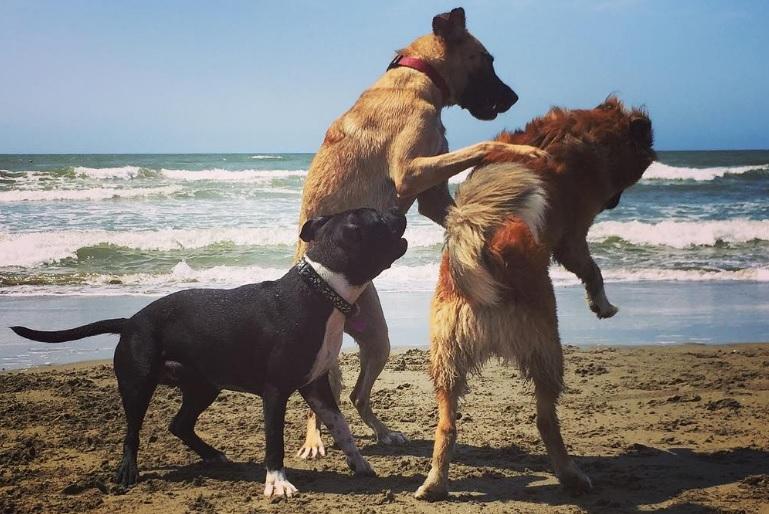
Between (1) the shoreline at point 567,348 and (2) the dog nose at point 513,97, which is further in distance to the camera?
(1) the shoreline at point 567,348

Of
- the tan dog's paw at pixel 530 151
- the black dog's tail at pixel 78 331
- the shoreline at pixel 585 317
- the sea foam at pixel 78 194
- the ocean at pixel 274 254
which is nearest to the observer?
the tan dog's paw at pixel 530 151

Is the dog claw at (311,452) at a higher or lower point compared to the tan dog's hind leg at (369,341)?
lower

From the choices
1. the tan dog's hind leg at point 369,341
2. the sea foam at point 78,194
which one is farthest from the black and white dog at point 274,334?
the sea foam at point 78,194

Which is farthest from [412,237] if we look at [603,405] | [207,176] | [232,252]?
[207,176]

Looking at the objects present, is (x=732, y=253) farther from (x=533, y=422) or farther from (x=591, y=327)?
(x=533, y=422)

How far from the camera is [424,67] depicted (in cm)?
453

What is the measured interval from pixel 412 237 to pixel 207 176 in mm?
19261

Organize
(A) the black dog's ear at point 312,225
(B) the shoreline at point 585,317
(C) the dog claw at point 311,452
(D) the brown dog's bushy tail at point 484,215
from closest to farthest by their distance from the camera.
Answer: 1. (D) the brown dog's bushy tail at point 484,215
2. (A) the black dog's ear at point 312,225
3. (C) the dog claw at point 311,452
4. (B) the shoreline at point 585,317

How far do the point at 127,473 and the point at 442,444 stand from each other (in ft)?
5.68

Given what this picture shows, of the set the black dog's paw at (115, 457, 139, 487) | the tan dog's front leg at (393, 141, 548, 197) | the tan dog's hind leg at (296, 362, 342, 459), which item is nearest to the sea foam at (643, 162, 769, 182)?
the tan dog's hind leg at (296, 362, 342, 459)

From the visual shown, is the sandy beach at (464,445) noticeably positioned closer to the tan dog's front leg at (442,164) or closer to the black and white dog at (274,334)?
the black and white dog at (274,334)

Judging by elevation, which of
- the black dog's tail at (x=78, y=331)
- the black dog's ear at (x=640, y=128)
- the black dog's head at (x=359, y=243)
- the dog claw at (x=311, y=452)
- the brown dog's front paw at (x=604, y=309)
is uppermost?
the black dog's ear at (x=640, y=128)

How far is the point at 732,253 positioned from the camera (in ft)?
44.8

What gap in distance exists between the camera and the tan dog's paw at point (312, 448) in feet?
15.4
